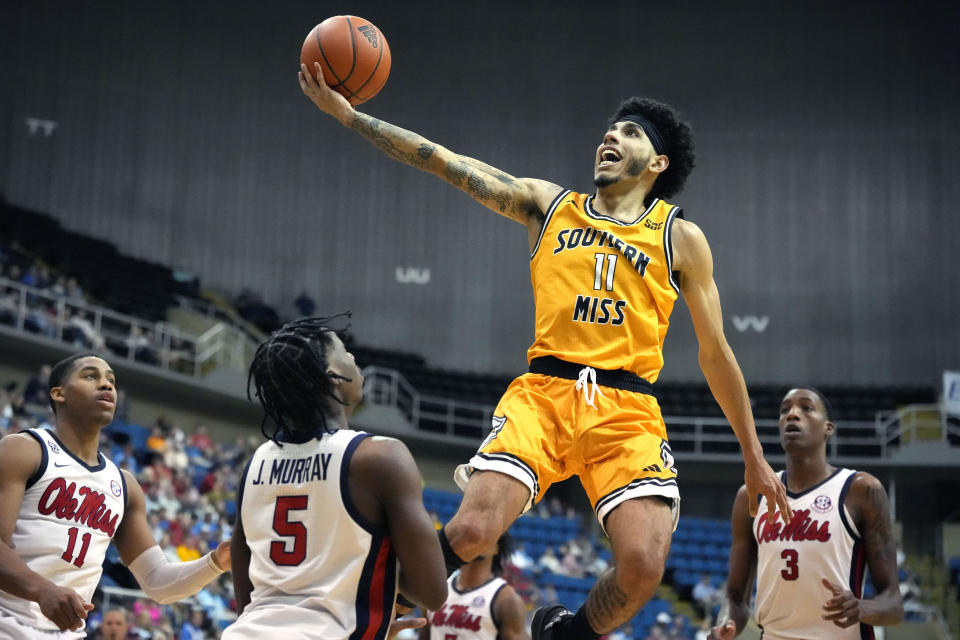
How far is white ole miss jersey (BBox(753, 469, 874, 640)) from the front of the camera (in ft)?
17.0

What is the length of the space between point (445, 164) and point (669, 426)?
1829cm

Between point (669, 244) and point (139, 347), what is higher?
point (139, 347)

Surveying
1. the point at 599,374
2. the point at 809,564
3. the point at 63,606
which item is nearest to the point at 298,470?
the point at 63,606

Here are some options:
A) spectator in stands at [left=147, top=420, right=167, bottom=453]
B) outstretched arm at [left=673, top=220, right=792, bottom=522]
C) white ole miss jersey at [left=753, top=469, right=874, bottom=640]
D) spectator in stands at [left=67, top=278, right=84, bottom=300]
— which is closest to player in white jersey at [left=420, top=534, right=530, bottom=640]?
white ole miss jersey at [left=753, top=469, right=874, bottom=640]

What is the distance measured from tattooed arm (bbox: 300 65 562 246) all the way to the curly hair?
51 cm

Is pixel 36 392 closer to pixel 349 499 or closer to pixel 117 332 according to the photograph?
pixel 117 332

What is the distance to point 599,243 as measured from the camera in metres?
4.34

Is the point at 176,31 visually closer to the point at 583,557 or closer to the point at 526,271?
the point at 526,271

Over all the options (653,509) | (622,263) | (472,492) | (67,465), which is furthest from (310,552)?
(67,465)

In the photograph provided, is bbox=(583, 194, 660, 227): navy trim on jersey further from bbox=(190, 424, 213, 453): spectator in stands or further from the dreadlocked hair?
bbox=(190, 424, 213, 453): spectator in stands

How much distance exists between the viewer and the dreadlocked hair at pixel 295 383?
3.21 m

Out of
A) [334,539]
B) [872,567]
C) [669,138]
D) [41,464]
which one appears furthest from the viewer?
[872,567]

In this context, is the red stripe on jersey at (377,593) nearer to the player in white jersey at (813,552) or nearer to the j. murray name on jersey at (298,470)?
the j. murray name on jersey at (298,470)

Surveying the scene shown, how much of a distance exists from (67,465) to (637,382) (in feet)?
8.18
